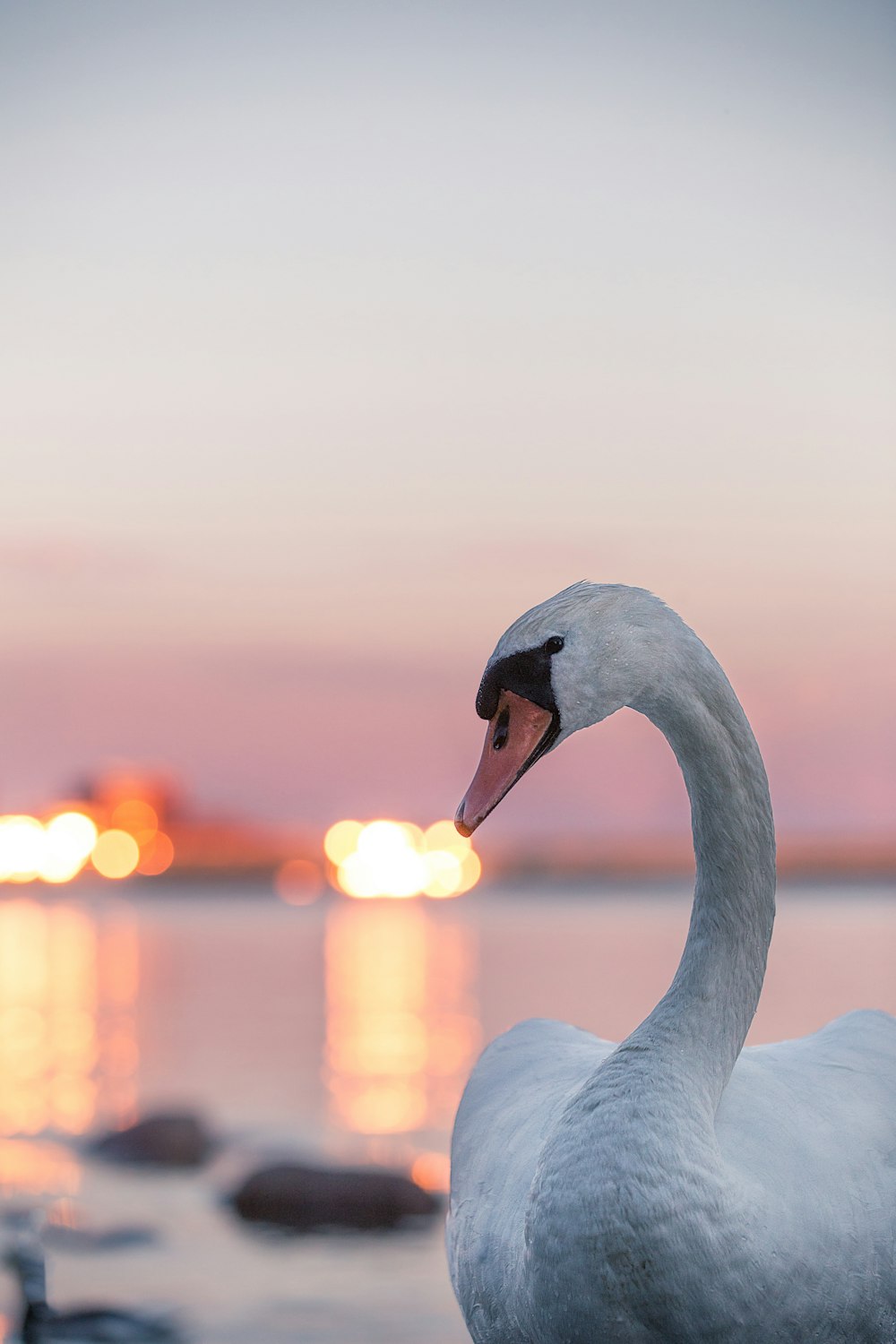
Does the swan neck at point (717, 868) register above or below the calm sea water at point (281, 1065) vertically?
above

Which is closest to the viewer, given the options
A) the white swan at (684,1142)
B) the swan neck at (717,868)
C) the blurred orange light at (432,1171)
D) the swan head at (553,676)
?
the white swan at (684,1142)

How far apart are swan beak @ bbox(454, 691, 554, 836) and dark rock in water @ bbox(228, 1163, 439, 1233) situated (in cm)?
501

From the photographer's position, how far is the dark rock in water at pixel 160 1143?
9438mm

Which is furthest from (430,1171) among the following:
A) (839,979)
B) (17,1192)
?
(839,979)

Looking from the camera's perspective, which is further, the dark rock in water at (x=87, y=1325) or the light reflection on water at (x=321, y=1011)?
the light reflection on water at (x=321, y=1011)

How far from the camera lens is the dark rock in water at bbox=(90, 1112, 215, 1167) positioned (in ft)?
31.0

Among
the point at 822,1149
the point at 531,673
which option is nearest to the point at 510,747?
the point at 531,673

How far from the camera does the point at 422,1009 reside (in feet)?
67.4

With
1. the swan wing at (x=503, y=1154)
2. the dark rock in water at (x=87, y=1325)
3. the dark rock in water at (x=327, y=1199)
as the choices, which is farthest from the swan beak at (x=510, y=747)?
the dark rock in water at (x=327, y=1199)

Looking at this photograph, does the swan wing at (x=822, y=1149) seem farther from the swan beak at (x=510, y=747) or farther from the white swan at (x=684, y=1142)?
the swan beak at (x=510, y=747)

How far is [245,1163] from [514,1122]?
5.99 metres

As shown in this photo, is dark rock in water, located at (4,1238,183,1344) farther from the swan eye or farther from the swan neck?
the swan eye

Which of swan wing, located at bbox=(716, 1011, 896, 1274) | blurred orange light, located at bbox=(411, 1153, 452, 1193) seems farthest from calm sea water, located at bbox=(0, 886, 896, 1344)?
swan wing, located at bbox=(716, 1011, 896, 1274)

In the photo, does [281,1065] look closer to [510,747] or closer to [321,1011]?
[321,1011]
